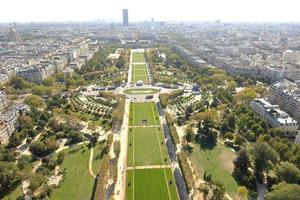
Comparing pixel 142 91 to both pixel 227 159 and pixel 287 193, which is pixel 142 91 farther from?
pixel 287 193

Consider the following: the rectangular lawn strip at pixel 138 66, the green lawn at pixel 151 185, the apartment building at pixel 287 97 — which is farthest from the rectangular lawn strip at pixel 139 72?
the green lawn at pixel 151 185

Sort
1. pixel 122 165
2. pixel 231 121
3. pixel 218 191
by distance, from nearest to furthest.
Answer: pixel 218 191 → pixel 122 165 → pixel 231 121

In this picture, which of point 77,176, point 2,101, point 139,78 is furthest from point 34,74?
point 77,176

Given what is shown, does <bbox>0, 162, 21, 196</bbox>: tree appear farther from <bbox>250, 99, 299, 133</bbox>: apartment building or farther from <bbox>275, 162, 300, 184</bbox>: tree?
<bbox>250, 99, 299, 133</bbox>: apartment building

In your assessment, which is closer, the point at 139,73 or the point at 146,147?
the point at 146,147

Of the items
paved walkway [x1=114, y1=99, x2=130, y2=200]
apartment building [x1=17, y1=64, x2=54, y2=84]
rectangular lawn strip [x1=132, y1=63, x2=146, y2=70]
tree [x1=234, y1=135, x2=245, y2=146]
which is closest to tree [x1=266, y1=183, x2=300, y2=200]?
tree [x1=234, y1=135, x2=245, y2=146]

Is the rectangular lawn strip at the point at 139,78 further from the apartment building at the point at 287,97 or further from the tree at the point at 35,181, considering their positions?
the tree at the point at 35,181
